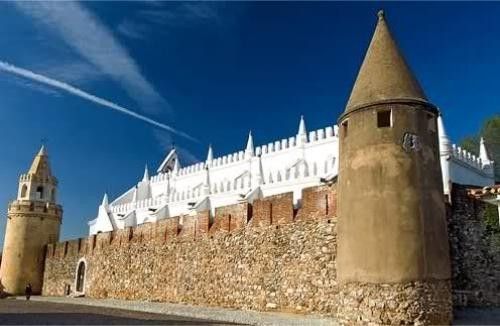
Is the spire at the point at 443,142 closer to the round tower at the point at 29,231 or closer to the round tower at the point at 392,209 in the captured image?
the round tower at the point at 392,209

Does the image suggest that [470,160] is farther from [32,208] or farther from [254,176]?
[32,208]

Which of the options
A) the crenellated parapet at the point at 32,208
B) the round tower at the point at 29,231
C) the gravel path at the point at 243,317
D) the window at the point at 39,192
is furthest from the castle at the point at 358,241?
the window at the point at 39,192

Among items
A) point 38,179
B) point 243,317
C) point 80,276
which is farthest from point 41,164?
point 243,317

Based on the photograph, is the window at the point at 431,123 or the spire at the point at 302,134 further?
the spire at the point at 302,134

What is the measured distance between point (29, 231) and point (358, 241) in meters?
24.8

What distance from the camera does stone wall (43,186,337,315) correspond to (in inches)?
517

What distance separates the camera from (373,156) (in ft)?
33.9

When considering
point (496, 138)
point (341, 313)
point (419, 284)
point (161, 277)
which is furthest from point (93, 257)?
point (496, 138)

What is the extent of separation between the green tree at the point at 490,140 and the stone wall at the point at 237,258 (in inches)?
922

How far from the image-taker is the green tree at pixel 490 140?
111 ft

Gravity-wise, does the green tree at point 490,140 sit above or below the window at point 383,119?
above

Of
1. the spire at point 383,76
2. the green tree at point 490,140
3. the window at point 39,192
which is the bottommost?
the spire at point 383,76

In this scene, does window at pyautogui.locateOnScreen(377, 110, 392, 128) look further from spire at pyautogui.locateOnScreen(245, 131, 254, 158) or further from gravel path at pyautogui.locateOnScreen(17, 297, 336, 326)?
spire at pyautogui.locateOnScreen(245, 131, 254, 158)

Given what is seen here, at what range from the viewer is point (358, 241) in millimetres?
10164
